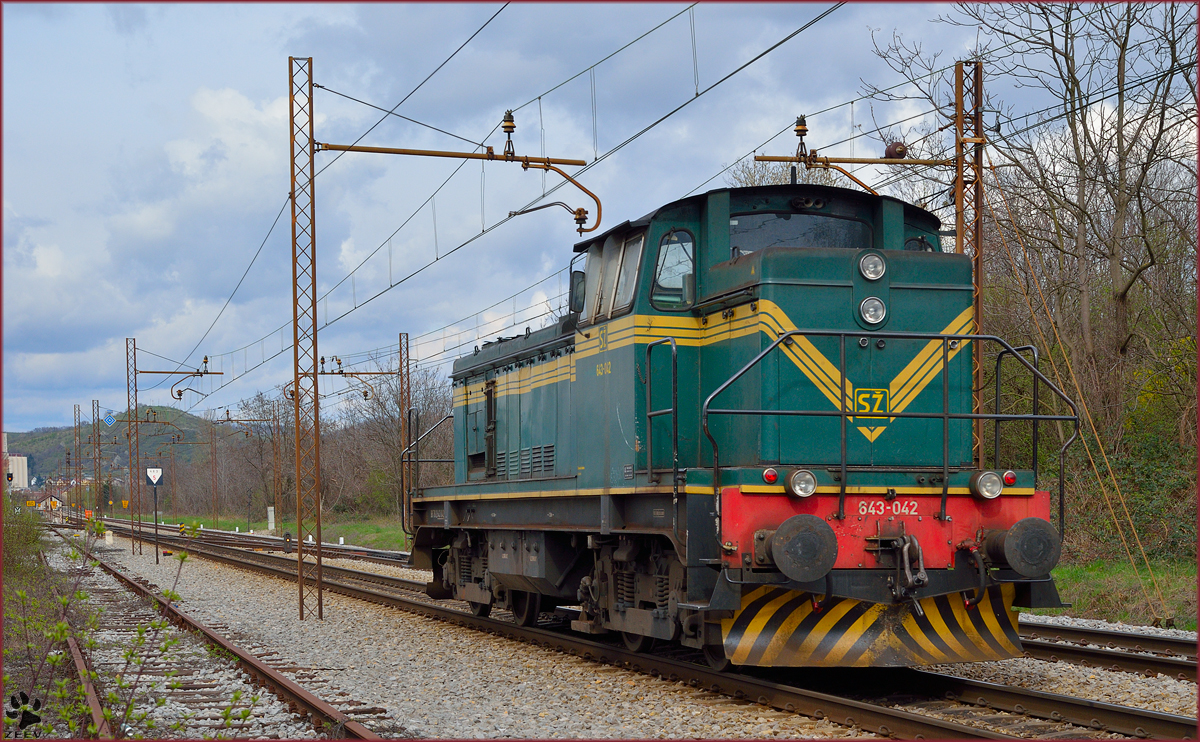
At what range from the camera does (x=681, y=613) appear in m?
7.75

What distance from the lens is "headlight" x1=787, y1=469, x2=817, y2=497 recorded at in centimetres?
691

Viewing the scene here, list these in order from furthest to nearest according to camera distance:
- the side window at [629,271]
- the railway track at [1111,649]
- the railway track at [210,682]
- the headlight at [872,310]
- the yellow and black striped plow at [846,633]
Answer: the side window at [629,271], the railway track at [1111,649], the headlight at [872,310], the yellow and black striped plow at [846,633], the railway track at [210,682]

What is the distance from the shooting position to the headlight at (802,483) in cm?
691

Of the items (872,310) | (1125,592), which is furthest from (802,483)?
(1125,592)

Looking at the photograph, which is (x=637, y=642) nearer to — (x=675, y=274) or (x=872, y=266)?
(x=675, y=274)

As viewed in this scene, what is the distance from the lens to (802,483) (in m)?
6.94

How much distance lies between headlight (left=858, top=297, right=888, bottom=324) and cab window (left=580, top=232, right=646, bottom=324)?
5.84 ft

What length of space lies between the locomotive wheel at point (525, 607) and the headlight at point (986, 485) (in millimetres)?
5512

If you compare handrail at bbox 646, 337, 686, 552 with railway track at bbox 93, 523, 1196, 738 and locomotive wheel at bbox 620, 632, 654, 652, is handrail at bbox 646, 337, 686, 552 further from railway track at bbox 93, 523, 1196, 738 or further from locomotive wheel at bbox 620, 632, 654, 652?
locomotive wheel at bbox 620, 632, 654, 652

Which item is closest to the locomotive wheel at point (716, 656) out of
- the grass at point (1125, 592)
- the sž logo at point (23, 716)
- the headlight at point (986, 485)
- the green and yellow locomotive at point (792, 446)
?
the green and yellow locomotive at point (792, 446)

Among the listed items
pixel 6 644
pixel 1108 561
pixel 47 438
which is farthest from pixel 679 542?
pixel 47 438

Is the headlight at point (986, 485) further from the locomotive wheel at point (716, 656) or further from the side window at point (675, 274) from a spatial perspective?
the side window at point (675, 274)

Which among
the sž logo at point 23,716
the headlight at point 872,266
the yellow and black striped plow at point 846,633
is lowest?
the sž logo at point 23,716

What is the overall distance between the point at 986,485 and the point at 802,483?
4.55ft
